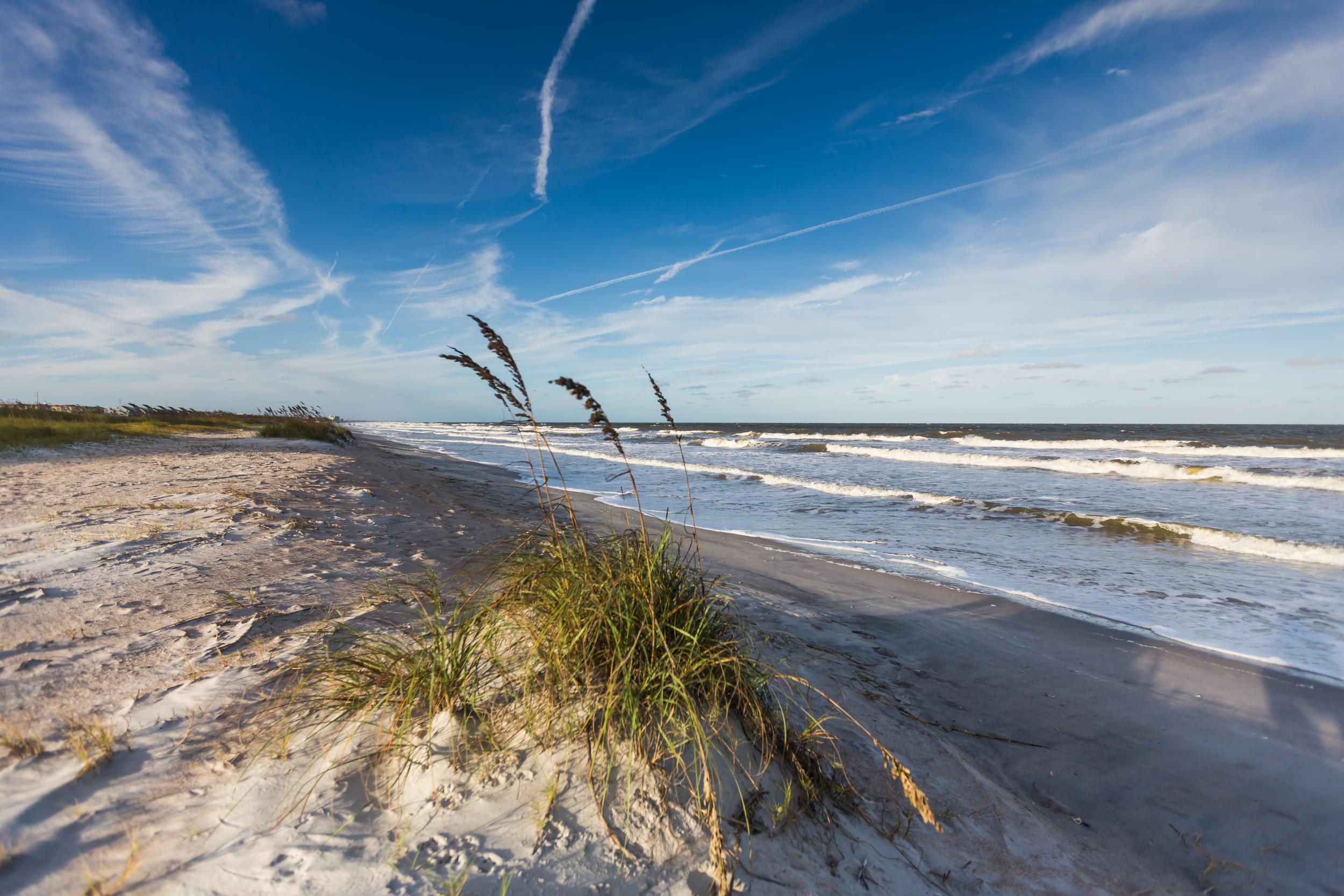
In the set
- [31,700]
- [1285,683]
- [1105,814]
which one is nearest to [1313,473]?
[1285,683]

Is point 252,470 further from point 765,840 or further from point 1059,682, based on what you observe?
point 1059,682

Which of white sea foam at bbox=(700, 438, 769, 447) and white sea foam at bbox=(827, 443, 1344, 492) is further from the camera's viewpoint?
white sea foam at bbox=(700, 438, 769, 447)

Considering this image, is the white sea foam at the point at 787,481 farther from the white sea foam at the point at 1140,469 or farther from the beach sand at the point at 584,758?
the white sea foam at the point at 1140,469

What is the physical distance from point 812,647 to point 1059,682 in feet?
7.07

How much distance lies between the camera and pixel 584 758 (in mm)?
2242

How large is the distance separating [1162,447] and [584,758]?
43.3 meters

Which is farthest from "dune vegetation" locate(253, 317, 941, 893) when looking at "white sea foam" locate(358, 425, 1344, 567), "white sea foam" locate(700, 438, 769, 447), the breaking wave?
"white sea foam" locate(700, 438, 769, 447)

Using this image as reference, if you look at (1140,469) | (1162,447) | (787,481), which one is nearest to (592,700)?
(787,481)

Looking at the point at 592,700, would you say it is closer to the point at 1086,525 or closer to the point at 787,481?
the point at 1086,525

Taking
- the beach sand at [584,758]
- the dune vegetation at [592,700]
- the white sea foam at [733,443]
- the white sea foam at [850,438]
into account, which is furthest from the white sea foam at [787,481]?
the white sea foam at [850,438]

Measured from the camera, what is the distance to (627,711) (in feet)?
7.49

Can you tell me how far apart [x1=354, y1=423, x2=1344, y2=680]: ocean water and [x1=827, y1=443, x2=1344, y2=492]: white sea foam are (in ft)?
0.31

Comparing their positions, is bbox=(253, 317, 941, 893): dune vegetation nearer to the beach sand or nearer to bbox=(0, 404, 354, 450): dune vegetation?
the beach sand

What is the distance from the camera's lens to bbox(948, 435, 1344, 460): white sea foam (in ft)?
96.4
